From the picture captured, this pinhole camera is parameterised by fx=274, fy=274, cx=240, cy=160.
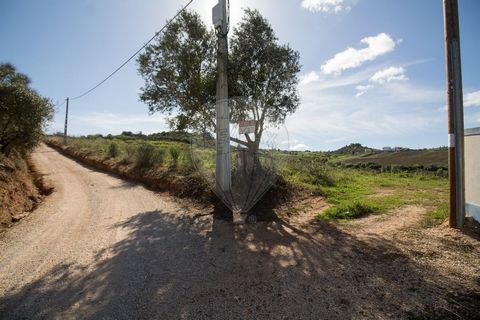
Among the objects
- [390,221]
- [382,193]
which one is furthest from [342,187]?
[390,221]

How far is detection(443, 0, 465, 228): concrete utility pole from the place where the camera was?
5.60m

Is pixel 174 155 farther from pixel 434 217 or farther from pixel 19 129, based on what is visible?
pixel 434 217

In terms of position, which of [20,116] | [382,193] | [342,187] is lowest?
[382,193]

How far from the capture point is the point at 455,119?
5.61 meters

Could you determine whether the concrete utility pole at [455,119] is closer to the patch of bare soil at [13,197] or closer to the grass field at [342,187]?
the grass field at [342,187]

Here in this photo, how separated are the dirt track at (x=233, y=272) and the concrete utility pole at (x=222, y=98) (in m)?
1.68

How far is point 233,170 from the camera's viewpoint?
8.96 meters

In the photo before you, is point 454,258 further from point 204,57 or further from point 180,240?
point 204,57

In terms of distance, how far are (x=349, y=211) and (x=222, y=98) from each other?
4921 millimetres

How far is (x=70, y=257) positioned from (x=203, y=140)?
16.1 ft

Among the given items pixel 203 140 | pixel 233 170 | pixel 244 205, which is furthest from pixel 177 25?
pixel 244 205

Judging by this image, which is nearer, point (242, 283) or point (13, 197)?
point (242, 283)

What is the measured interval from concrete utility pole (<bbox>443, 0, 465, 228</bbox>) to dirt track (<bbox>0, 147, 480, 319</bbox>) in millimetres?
585

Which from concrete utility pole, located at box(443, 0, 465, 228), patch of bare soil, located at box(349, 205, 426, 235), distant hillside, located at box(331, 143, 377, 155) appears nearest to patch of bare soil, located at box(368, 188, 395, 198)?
patch of bare soil, located at box(349, 205, 426, 235)
